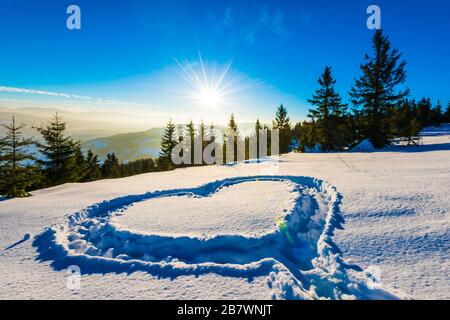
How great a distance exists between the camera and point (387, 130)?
2255 cm

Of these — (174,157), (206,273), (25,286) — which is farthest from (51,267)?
(174,157)

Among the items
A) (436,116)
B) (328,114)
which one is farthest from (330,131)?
(436,116)

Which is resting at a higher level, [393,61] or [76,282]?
[393,61]

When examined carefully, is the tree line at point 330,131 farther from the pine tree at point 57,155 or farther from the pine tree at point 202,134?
the pine tree at point 202,134

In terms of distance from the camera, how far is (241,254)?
4.59 meters

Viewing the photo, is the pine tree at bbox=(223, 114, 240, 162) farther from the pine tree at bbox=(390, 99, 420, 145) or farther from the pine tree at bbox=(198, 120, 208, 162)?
the pine tree at bbox=(390, 99, 420, 145)

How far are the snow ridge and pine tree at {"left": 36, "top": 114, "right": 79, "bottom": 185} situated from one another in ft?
66.6

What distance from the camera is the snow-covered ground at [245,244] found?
11.3 ft

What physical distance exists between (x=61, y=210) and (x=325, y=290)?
797 cm

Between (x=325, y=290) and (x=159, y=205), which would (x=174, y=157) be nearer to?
(x=159, y=205)

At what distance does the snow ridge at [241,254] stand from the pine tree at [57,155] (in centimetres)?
2029

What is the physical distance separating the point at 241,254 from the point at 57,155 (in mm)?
25752

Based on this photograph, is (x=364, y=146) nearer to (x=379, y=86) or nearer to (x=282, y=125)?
(x=379, y=86)
